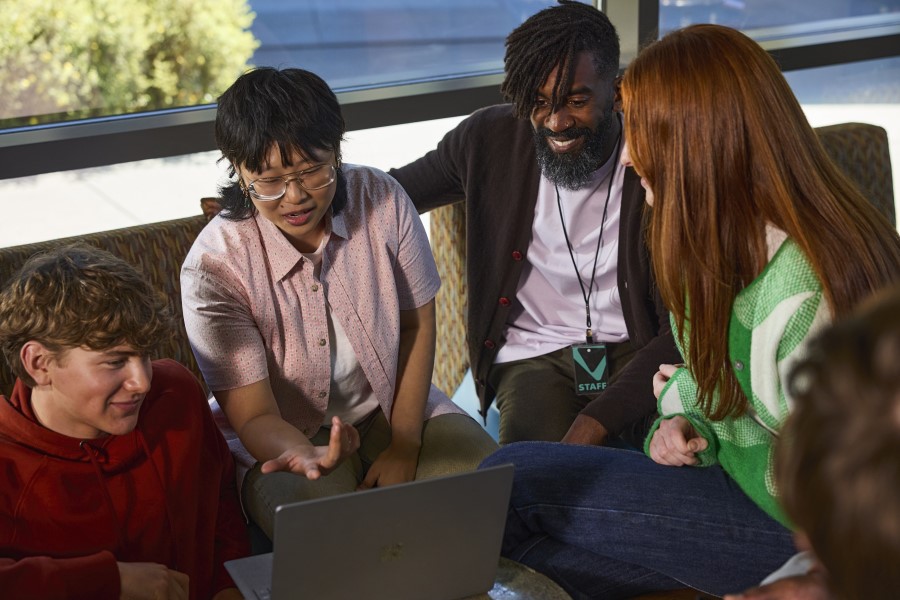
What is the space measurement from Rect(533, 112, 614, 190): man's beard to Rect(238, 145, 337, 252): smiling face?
556 millimetres

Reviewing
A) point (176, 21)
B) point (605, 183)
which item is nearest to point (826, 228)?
point (605, 183)

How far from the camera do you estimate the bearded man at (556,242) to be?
7.36 ft

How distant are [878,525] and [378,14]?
2.76 metres

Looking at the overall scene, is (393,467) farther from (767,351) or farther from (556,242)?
(767,351)

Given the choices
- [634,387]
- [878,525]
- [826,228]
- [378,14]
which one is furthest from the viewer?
[378,14]

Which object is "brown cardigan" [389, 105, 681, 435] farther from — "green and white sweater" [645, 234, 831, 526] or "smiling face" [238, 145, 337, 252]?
"green and white sweater" [645, 234, 831, 526]

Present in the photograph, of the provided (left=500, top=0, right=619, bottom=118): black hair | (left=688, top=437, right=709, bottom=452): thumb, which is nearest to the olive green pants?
(left=688, top=437, right=709, bottom=452): thumb

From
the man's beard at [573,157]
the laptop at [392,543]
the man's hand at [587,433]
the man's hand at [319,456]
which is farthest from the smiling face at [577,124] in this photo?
the laptop at [392,543]

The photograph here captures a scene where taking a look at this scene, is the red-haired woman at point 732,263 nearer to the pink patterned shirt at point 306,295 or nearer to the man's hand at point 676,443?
the man's hand at point 676,443

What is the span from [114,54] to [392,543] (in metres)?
1.89

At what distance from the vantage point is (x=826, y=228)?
58.4 inches

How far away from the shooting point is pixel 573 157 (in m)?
2.28

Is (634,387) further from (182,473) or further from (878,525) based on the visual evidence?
(878,525)

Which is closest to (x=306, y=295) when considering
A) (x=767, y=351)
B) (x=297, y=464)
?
(x=297, y=464)
